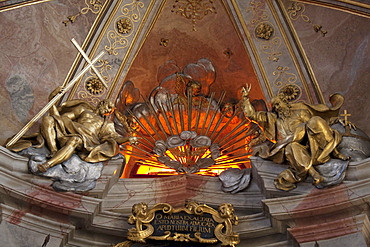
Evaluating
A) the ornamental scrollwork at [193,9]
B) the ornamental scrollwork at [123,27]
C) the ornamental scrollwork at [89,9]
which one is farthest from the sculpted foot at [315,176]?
the ornamental scrollwork at [89,9]

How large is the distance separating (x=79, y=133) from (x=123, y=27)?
93.0 inches

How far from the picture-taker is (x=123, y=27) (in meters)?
10.1

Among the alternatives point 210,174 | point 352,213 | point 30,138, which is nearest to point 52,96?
point 30,138

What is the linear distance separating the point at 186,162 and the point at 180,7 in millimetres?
2675

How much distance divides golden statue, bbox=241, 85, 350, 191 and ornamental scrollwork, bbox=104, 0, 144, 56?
7.77 ft

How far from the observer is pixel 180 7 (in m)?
10.2

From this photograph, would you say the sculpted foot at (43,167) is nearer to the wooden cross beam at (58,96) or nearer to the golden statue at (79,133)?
the golden statue at (79,133)

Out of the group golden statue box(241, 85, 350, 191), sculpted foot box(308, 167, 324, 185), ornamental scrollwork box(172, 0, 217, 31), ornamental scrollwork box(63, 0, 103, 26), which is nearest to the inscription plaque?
golden statue box(241, 85, 350, 191)

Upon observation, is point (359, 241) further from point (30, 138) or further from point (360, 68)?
point (30, 138)

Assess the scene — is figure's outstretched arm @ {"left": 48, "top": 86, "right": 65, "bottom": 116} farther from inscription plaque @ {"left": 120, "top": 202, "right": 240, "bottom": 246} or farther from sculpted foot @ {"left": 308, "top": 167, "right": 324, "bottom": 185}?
sculpted foot @ {"left": 308, "top": 167, "right": 324, "bottom": 185}

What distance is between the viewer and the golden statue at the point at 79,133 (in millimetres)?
8141

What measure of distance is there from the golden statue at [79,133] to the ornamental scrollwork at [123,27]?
1.36m

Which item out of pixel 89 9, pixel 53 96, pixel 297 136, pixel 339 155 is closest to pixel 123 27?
pixel 89 9

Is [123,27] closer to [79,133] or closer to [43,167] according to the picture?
[79,133]
